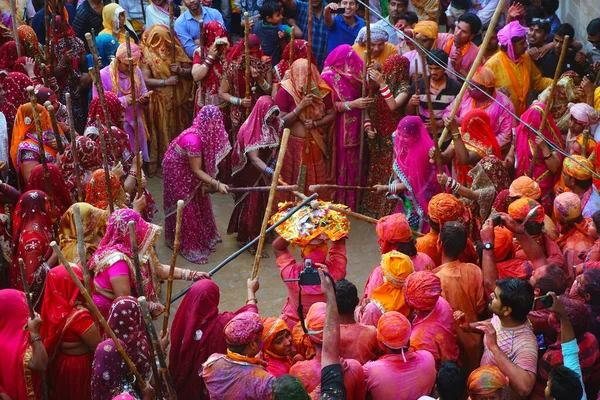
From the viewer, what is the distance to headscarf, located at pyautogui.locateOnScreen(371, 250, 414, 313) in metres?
5.13

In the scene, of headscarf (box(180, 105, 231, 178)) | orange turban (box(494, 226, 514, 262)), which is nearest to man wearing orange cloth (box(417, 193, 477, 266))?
orange turban (box(494, 226, 514, 262))

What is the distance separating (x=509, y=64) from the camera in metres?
9.05

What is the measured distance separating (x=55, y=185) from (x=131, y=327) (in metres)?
2.20

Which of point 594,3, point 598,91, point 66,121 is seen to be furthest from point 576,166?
point 66,121

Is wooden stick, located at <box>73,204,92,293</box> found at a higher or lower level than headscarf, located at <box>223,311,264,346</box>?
higher

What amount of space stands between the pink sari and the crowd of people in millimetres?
21

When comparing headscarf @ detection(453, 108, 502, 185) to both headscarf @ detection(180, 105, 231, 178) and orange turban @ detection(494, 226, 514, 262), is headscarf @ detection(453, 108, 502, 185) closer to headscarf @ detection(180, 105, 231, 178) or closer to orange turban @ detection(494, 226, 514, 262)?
orange turban @ detection(494, 226, 514, 262)

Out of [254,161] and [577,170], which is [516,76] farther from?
[254,161]

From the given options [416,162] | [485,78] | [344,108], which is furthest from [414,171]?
[344,108]

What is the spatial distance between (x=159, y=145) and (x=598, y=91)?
4944mm

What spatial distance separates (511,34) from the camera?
9.11 metres

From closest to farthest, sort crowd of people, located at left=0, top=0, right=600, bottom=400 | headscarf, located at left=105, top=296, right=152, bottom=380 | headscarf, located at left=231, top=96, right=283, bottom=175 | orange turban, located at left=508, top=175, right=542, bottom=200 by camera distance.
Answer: crowd of people, located at left=0, top=0, right=600, bottom=400, headscarf, located at left=105, top=296, right=152, bottom=380, orange turban, located at left=508, top=175, right=542, bottom=200, headscarf, located at left=231, top=96, right=283, bottom=175

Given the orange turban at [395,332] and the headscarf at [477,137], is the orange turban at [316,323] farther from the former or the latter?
the headscarf at [477,137]

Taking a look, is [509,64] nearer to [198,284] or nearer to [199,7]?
[199,7]
